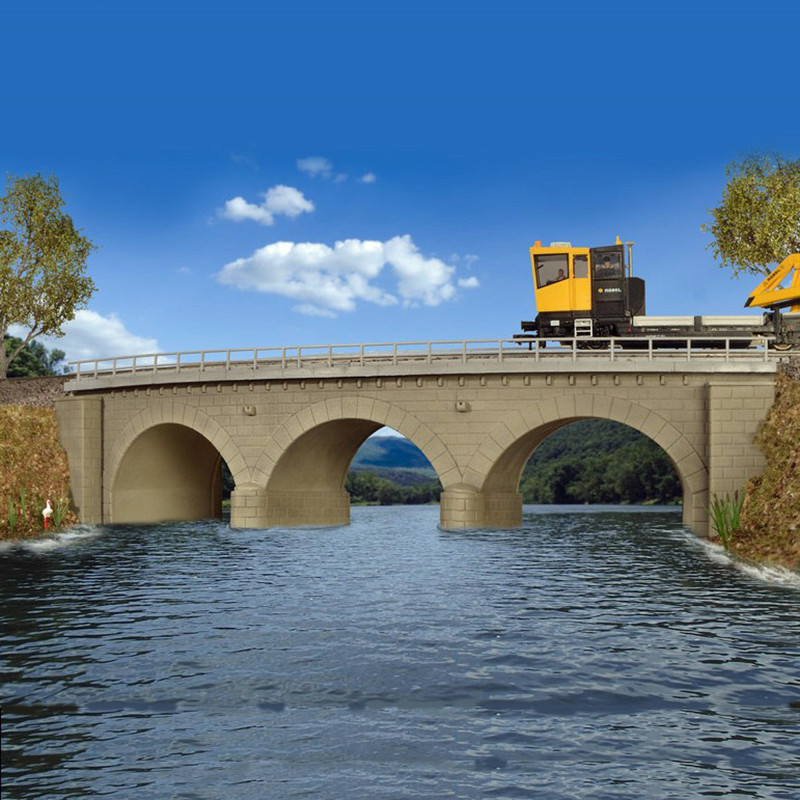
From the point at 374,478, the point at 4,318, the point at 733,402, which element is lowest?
the point at 374,478

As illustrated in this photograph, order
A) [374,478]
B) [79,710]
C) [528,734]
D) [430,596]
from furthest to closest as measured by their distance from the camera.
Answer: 1. [374,478]
2. [430,596]
3. [79,710]
4. [528,734]

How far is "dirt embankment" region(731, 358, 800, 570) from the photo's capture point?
31.2m

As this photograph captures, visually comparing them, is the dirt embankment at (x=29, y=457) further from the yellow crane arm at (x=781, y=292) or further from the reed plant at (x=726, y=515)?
the yellow crane arm at (x=781, y=292)

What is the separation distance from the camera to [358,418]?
43000 millimetres

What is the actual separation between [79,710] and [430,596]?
12.0m

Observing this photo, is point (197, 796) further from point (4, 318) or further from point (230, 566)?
point (4, 318)

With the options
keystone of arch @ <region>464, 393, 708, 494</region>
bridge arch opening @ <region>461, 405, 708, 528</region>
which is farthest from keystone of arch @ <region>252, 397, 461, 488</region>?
bridge arch opening @ <region>461, 405, 708, 528</region>

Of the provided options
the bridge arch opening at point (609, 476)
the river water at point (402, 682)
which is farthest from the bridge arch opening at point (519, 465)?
the bridge arch opening at point (609, 476)

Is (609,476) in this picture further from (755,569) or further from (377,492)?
(755,569)

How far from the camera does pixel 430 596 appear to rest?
2520 centimetres

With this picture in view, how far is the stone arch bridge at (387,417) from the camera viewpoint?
1515 inches

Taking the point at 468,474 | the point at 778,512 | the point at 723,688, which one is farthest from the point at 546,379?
the point at 723,688

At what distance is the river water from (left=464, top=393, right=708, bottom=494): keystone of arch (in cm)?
734

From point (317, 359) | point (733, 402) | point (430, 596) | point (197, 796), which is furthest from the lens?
point (317, 359)
